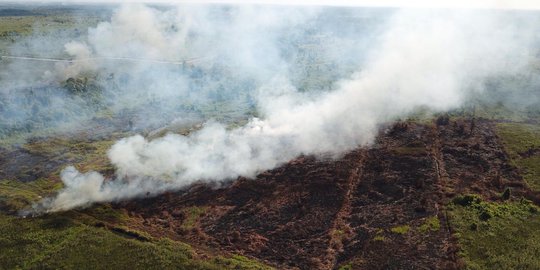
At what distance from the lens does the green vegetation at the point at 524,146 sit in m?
66.6

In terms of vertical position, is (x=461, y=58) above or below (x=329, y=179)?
above

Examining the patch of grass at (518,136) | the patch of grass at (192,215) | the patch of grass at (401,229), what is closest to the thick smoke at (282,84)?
Answer: the patch of grass at (192,215)

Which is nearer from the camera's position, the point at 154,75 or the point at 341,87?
the point at 341,87

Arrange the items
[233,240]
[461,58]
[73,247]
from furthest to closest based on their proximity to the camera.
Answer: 1. [461,58]
2. [233,240]
3. [73,247]

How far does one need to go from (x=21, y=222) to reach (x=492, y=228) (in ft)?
191

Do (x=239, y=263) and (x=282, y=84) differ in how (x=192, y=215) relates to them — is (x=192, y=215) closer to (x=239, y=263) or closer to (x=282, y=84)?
(x=239, y=263)

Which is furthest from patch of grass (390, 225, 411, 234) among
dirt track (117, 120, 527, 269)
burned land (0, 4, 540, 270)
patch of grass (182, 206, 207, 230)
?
patch of grass (182, 206, 207, 230)

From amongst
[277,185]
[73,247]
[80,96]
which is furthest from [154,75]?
[73,247]

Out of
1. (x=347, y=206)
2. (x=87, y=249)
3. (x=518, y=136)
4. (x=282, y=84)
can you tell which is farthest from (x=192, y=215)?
(x=282, y=84)

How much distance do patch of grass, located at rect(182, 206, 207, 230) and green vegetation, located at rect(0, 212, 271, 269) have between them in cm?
480

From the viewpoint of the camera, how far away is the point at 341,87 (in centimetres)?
10994

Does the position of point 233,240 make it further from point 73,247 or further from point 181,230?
point 73,247

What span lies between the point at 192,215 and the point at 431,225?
3084 cm

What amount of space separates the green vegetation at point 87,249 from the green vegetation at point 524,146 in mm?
46164
